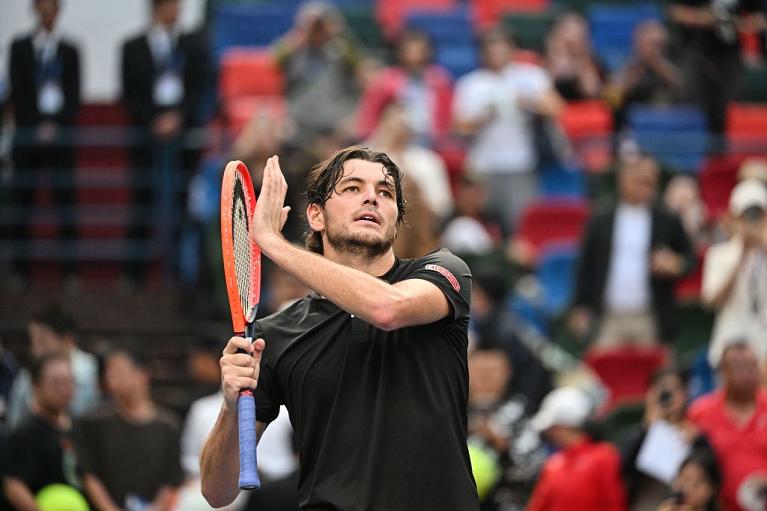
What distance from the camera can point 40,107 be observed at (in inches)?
506

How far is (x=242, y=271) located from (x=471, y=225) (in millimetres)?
7421

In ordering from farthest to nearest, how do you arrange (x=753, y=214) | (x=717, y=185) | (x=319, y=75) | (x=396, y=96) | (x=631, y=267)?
(x=717, y=185) → (x=319, y=75) → (x=396, y=96) → (x=631, y=267) → (x=753, y=214)

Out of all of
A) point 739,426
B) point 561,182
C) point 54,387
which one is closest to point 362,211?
point 54,387

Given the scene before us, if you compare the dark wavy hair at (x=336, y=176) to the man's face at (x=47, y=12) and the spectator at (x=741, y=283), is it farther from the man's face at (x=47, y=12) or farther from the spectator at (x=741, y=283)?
the man's face at (x=47, y=12)

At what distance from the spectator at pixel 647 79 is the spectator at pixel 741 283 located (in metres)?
5.08

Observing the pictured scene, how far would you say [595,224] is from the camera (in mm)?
11086

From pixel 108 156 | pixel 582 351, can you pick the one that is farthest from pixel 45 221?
pixel 582 351

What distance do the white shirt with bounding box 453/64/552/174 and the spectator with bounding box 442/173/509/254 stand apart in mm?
279

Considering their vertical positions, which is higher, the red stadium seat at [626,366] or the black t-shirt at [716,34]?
the black t-shirt at [716,34]

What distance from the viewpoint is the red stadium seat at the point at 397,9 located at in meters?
16.1

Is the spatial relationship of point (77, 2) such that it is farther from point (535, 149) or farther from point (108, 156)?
point (535, 149)

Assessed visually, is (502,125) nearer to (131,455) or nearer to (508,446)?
(508,446)

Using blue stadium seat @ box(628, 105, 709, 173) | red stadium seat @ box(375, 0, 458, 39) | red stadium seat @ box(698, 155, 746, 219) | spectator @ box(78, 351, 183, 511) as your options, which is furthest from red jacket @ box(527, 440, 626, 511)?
red stadium seat @ box(375, 0, 458, 39)

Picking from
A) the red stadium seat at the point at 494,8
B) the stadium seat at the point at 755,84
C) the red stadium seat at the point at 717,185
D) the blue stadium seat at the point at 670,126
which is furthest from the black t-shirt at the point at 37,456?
the stadium seat at the point at 755,84
